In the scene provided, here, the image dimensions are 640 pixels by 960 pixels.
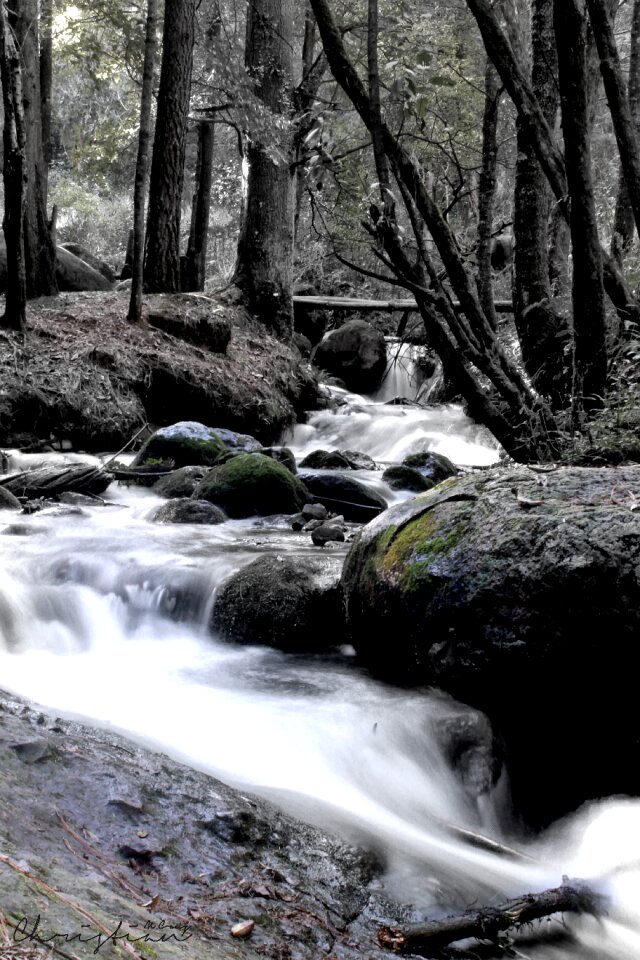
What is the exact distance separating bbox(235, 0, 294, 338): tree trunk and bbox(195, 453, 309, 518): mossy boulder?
699 centimetres

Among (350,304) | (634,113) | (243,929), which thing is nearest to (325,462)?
(634,113)

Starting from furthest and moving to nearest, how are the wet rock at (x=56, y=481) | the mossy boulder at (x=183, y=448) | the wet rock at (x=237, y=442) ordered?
the wet rock at (x=237, y=442) < the mossy boulder at (x=183, y=448) < the wet rock at (x=56, y=481)

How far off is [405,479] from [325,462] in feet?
5.46

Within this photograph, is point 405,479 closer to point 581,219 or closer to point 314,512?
point 314,512

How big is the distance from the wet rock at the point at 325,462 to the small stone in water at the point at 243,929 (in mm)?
9402

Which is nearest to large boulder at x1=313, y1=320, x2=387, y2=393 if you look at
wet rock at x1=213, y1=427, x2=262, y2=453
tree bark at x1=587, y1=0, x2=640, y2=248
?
wet rock at x1=213, y1=427, x2=262, y2=453

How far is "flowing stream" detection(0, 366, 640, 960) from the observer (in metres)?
3.02

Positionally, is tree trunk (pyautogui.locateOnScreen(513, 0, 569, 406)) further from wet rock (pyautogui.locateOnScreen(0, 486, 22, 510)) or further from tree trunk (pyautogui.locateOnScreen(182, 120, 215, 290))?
tree trunk (pyautogui.locateOnScreen(182, 120, 215, 290))

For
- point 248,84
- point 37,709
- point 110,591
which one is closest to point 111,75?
point 248,84

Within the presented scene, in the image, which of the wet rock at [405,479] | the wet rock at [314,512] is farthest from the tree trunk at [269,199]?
the wet rock at [314,512]

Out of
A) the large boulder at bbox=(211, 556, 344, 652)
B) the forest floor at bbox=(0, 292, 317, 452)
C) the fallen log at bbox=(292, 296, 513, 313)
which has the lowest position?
the large boulder at bbox=(211, 556, 344, 652)

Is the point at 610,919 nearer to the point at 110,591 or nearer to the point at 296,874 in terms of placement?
the point at 296,874

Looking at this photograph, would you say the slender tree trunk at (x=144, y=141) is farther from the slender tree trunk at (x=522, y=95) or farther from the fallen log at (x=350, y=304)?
the slender tree trunk at (x=522, y=95)

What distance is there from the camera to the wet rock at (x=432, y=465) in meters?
10.9
